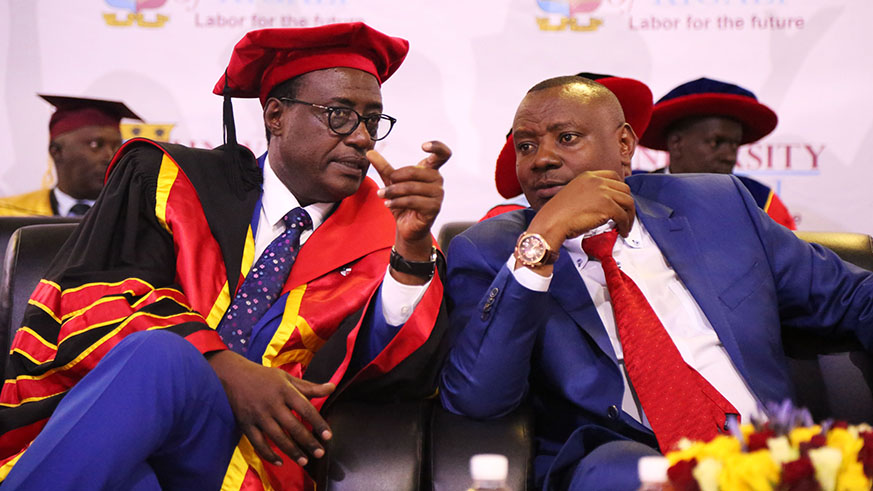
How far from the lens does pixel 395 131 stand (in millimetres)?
3527

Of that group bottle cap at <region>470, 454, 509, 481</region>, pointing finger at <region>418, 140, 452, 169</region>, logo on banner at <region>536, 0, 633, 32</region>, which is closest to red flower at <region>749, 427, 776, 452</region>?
bottle cap at <region>470, 454, 509, 481</region>

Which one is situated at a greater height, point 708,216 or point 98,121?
point 708,216

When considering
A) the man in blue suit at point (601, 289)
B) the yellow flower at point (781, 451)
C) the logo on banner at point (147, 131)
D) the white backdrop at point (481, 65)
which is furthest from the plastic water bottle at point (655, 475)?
the logo on banner at point (147, 131)

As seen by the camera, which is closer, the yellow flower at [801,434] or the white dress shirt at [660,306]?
the yellow flower at [801,434]

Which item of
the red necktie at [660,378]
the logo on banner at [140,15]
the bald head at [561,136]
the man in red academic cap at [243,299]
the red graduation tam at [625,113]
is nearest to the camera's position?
the man in red academic cap at [243,299]

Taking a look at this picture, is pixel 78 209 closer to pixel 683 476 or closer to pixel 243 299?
pixel 243 299

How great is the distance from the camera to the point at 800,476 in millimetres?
786

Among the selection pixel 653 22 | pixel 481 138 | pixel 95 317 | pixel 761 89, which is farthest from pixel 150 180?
pixel 761 89

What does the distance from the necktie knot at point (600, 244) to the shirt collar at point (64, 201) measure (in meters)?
2.58

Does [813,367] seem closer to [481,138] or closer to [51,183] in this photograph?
[481,138]

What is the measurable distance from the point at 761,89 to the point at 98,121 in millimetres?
2794

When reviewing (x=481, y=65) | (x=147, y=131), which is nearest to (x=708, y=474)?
(x=481, y=65)

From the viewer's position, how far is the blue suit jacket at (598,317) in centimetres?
166

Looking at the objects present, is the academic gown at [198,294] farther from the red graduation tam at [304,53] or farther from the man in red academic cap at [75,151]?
the man in red academic cap at [75,151]
